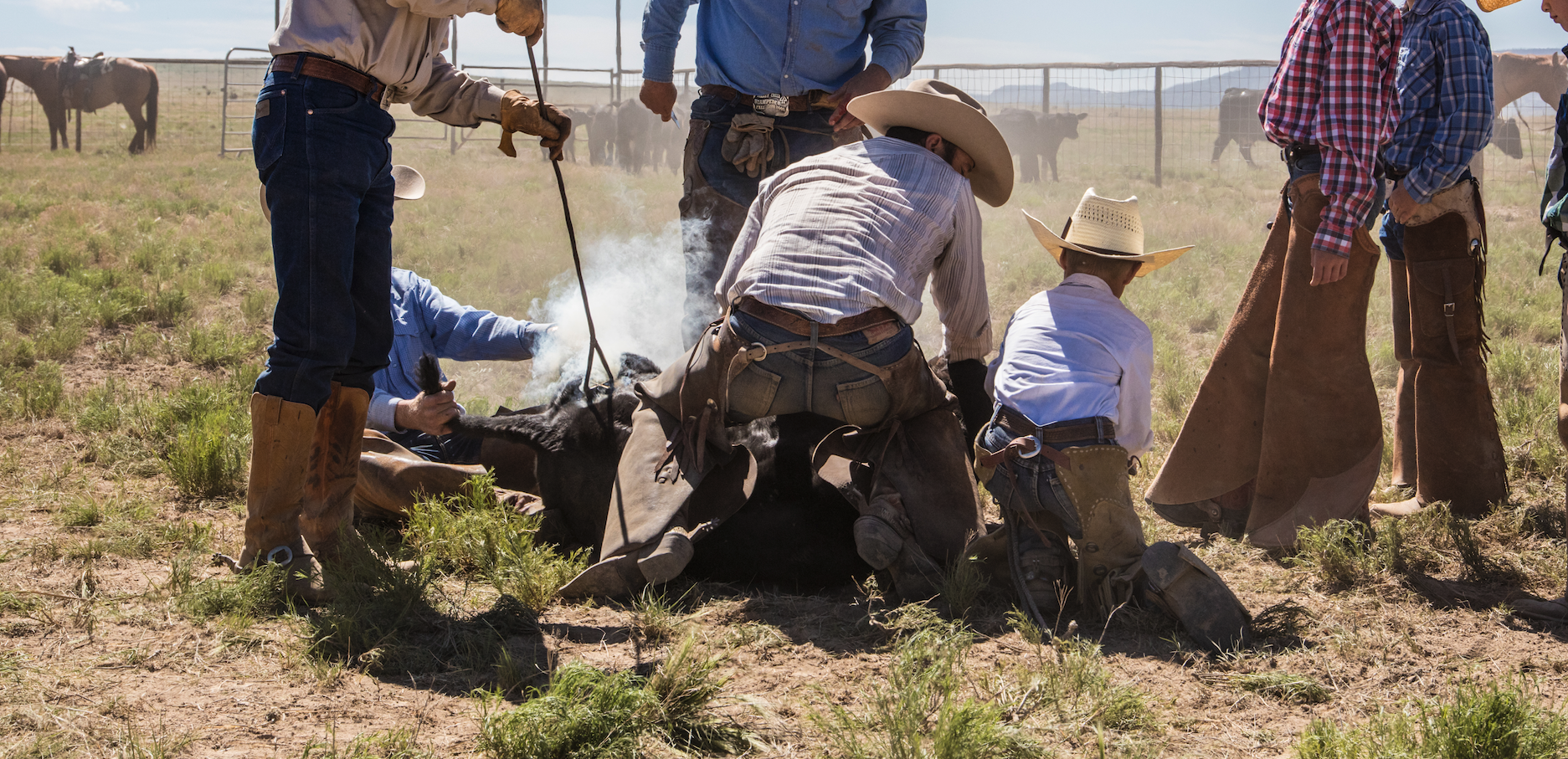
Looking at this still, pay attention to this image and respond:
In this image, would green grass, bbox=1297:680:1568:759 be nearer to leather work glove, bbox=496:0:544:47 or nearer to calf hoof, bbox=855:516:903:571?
calf hoof, bbox=855:516:903:571

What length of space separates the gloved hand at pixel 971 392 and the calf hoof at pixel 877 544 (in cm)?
82

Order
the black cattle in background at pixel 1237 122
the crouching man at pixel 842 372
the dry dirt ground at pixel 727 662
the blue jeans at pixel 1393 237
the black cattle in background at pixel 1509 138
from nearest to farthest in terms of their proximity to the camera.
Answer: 1. the dry dirt ground at pixel 727 662
2. the crouching man at pixel 842 372
3. the blue jeans at pixel 1393 237
4. the black cattle in background at pixel 1509 138
5. the black cattle in background at pixel 1237 122

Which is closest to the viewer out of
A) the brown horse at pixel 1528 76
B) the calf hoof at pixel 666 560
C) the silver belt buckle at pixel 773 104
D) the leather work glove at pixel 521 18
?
the calf hoof at pixel 666 560

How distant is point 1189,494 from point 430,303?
302 centimetres

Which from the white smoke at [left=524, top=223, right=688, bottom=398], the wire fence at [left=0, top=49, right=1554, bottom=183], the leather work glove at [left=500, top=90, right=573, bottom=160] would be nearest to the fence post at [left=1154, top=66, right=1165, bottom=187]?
the wire fence at [left=0, top=49, right=1554, bottom=183]

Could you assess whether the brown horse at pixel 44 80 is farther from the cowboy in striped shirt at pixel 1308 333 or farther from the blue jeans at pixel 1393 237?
the blue jeans at pixel 1393 237

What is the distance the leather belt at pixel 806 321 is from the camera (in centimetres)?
307

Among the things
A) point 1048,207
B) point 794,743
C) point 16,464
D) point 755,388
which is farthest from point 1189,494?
point 1048,207

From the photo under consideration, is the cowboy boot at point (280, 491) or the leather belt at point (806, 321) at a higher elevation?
the leather belt at point (806, 321)

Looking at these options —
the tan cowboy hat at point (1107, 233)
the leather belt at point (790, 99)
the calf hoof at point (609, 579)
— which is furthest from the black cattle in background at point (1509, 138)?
the calf hoof at point (609, 579)

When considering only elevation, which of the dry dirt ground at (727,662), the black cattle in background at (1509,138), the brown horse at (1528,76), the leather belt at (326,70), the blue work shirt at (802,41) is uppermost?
the brown horse at (1528,76)

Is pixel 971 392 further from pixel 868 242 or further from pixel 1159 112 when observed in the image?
pixel 1159 112

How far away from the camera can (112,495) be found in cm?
391

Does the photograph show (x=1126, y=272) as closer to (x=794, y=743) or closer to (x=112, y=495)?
(x=794, y=743)
